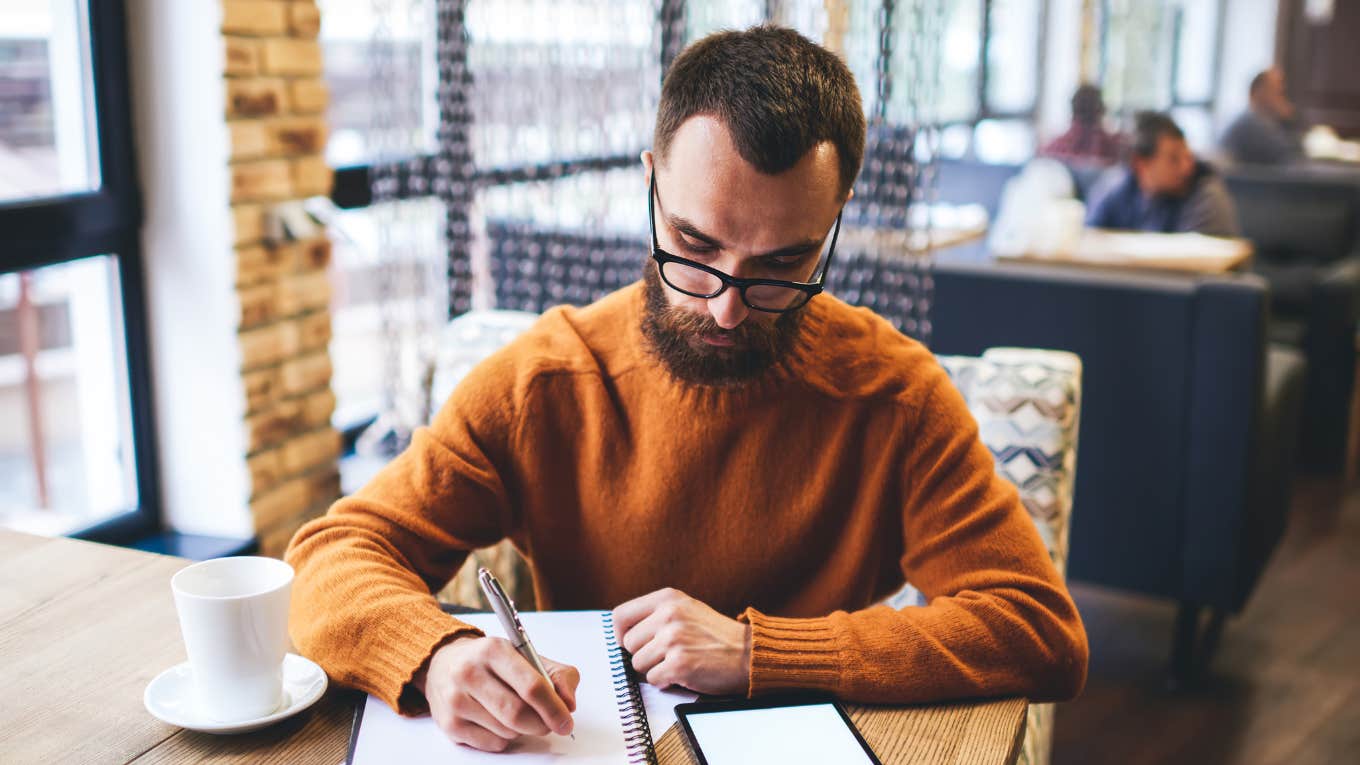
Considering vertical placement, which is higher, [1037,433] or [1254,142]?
[1254,142]

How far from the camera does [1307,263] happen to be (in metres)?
5.07

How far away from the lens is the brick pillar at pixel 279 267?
2359mm

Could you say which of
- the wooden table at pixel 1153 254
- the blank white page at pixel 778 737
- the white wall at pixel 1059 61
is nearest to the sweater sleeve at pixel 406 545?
the blank white page at pixel 778 737

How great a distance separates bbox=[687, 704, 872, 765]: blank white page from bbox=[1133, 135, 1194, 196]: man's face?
12.4 feet

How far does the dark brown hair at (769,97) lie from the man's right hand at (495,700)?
0.50 metres

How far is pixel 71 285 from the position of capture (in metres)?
2.38

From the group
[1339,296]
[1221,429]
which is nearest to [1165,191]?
[1339,296]

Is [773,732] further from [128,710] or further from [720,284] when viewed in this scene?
[128,710]

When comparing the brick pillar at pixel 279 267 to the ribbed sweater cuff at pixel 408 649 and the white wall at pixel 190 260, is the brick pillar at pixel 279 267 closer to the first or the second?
the white wall at pixel 190 260

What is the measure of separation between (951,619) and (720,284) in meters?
0.38

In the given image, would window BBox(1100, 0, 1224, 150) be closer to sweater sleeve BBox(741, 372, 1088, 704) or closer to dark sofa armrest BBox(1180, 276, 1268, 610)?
dark sofa armrest BBox(1180, 276, 1268, 610)

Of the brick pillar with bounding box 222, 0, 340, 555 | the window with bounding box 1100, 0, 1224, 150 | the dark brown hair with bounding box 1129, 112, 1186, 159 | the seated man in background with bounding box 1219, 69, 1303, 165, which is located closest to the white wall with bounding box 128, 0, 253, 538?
the brick pillar with bounding box 222, 0, 340, 555

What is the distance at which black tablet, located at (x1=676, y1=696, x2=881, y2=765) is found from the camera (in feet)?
3.10

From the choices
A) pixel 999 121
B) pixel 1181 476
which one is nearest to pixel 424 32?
pixel 1181 476
